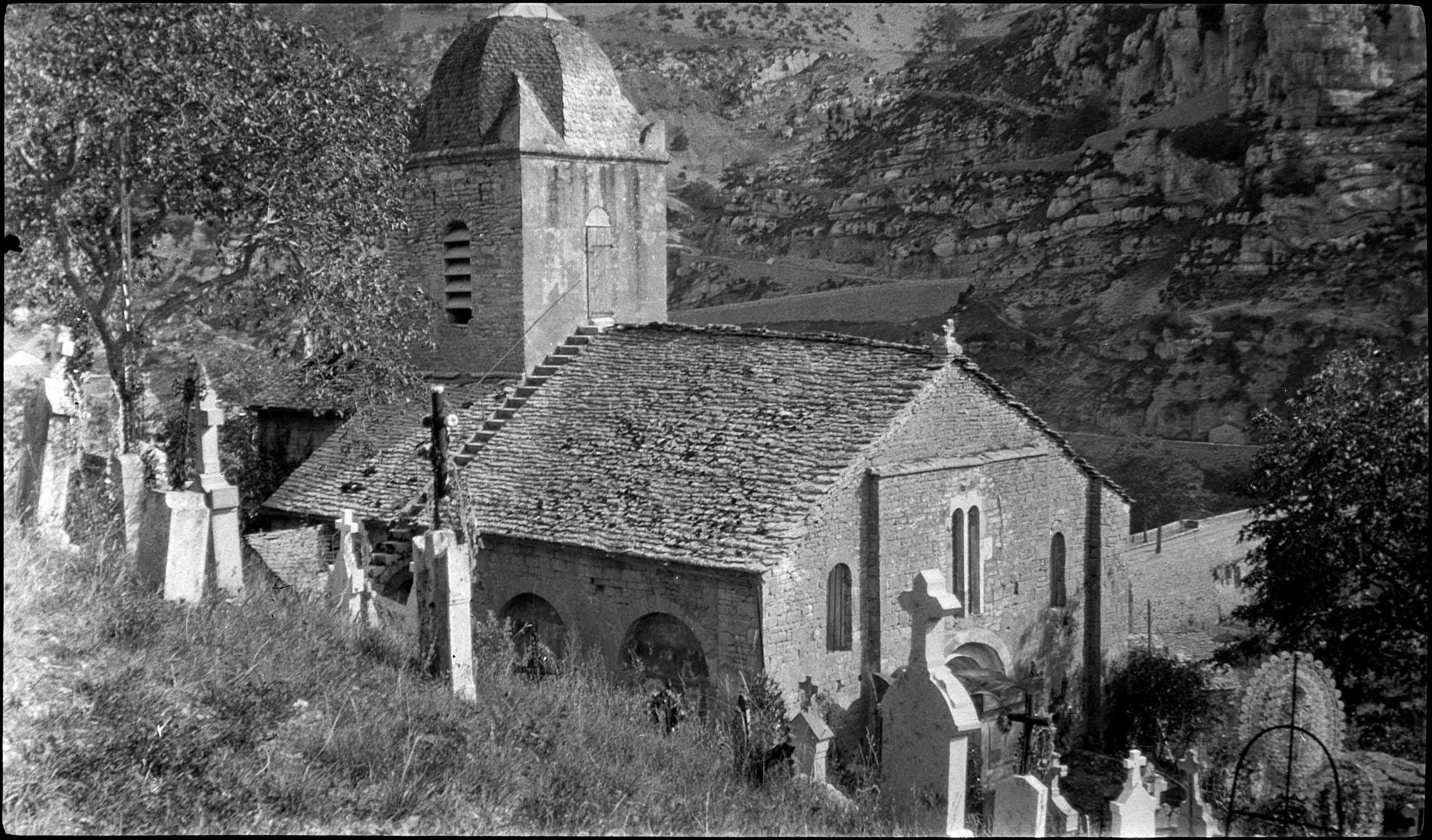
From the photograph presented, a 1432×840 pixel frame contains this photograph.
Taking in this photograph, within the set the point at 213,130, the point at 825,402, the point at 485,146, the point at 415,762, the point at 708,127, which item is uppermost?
the point at 708,127

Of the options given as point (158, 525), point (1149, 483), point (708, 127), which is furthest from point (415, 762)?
point (708, 127)

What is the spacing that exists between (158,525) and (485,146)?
1219 cm

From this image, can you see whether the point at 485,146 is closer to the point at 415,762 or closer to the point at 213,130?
the point at 213,130

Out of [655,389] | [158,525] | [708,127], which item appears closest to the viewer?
[158,525]

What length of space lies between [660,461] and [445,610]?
711cm

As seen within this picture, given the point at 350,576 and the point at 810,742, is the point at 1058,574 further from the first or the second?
the point at 350,576

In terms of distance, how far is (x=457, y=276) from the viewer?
23172 mm

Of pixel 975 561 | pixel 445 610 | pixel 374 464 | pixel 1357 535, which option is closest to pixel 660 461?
pixel 975 561

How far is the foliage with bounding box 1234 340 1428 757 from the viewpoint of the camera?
15.0 m

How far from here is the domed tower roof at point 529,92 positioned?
22844mm

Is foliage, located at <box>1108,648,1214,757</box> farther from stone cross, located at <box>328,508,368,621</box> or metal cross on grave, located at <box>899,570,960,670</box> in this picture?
stone cross, located at <box>328,508,368,621</box>

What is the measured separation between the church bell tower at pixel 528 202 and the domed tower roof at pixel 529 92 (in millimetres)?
24

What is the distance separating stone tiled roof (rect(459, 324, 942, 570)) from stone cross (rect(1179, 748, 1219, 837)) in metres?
4.95

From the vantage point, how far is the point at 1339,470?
15.9 metres
